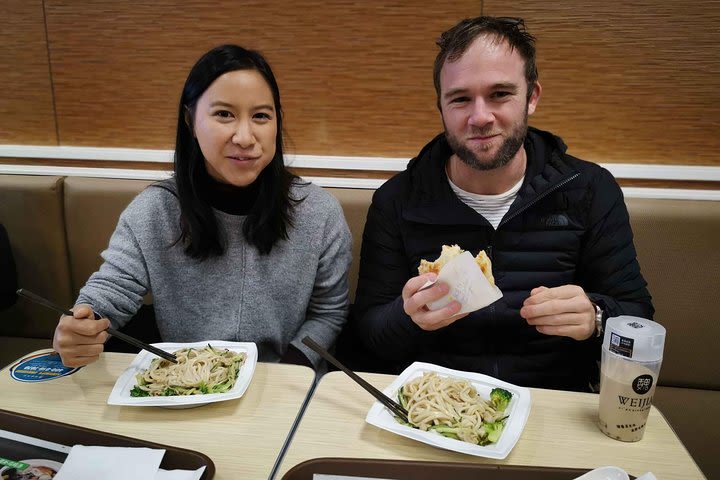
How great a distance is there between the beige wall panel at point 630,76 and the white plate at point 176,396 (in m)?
1.74

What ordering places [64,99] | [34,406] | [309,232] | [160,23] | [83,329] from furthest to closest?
[64,99] → [160,23] → [309,232] → [83,329] → [34,406]

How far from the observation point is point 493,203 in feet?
6.30

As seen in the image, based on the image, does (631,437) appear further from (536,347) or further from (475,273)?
(536,347)

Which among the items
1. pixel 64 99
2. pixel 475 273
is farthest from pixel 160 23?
pixel 475 273

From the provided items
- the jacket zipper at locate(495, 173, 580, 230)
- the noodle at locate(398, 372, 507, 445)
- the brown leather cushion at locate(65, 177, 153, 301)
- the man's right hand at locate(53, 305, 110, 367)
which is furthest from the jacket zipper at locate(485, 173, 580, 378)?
the brown leather cushion at locate(65, 177, 153, 301)

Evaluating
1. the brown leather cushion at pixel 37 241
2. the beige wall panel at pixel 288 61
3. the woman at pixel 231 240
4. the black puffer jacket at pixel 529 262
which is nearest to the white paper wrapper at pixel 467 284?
the black puffer jacket at pixel 529 262

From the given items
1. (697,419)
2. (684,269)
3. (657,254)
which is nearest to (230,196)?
(657,254)

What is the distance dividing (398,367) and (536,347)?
471 mm

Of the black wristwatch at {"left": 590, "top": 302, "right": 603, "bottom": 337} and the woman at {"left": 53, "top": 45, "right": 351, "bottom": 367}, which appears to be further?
the woman at {"left": 53, "top": 45, "right": 351, "bottom": 367}

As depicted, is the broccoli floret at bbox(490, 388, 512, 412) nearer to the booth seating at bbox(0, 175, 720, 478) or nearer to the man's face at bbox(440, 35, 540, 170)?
the man's face at bbox(440, 35, 540, 170)

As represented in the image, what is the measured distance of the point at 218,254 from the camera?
193 cm

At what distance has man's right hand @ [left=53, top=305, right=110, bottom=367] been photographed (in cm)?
152

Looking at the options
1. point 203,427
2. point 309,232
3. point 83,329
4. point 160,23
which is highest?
point 160,23

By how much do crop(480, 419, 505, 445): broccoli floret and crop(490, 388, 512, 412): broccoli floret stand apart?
0.04m
